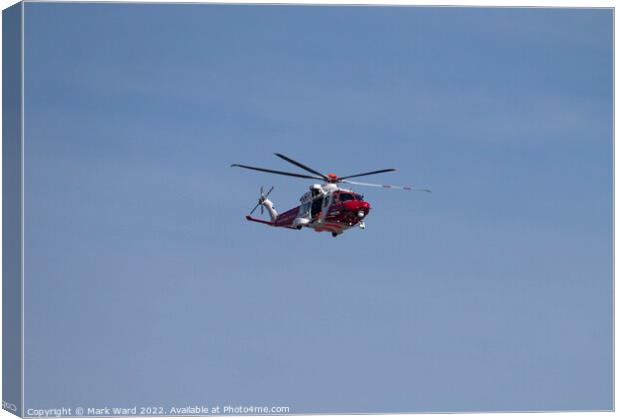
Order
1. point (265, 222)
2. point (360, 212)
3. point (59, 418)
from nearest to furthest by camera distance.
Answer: point (59, 418) < point (360, 212) < point (265, 222)

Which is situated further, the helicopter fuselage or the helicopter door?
the helicopter door

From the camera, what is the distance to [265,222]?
65.8 metres

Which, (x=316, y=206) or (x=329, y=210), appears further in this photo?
(x=316, y=206)

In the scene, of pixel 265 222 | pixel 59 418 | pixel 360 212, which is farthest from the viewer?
pixel 265 222

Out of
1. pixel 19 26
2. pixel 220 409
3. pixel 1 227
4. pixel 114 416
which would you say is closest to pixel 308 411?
pixel 220 409

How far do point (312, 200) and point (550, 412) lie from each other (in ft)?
39.9

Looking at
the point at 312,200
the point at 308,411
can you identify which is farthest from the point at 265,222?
the point at 308,411

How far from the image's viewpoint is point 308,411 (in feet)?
181

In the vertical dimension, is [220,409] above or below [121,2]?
below

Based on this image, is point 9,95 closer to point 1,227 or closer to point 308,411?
point 1,227

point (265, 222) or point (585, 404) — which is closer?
point (585, 404)

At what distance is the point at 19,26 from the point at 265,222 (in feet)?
48.7

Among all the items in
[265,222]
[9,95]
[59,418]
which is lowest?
[59,418]

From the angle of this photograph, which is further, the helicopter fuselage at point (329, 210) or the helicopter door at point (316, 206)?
the helicopter door at point (316, 206)
